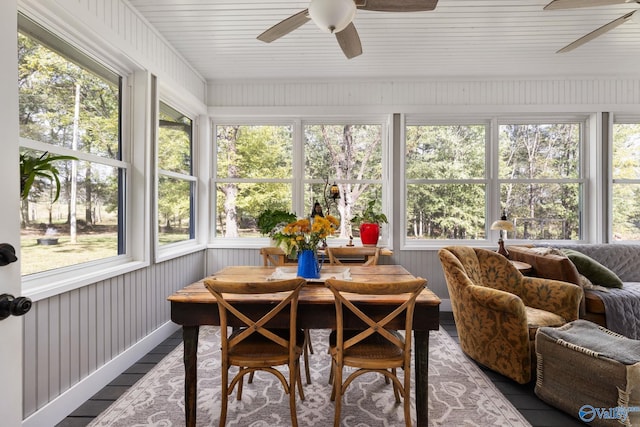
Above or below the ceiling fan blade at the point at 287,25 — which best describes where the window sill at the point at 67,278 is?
below

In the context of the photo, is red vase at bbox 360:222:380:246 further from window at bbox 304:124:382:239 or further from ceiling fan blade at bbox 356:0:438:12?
ceiling fan blade at bbox 356:0:438:12

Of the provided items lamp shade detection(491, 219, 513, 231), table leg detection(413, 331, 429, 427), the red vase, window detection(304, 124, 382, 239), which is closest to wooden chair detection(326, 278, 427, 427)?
table leg detection(413, 331, 429, 427)

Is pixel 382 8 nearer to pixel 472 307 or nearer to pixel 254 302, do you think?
pixel 254 302

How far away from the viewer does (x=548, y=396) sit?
197cm

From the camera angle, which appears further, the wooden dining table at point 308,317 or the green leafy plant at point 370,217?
the green leafy plant at point 370,217

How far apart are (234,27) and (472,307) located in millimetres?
3055

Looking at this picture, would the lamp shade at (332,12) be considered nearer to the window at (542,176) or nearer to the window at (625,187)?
the window at (542,176)

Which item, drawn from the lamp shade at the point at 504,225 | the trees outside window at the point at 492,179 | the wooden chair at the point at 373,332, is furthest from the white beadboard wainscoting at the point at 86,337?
the lamp shade at the point at 504,225

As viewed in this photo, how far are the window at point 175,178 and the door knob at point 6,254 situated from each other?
2066 mm

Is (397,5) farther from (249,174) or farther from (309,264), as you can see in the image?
(249,174)

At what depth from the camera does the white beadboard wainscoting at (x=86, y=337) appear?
1718 mm

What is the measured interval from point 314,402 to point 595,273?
2.83m

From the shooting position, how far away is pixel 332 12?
167 centimetres

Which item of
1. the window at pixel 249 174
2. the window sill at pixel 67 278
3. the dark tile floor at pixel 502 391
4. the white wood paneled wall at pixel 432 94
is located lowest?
the dark tile floor at pixel 502 391
